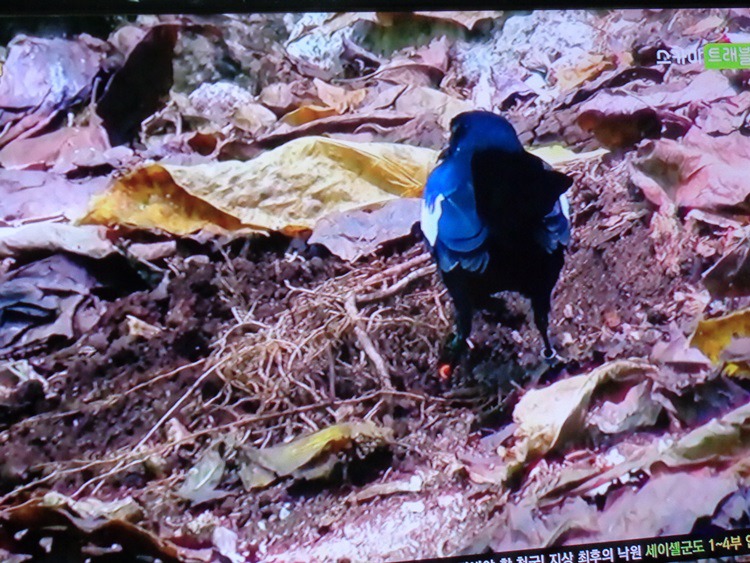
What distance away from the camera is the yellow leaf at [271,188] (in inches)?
54.7

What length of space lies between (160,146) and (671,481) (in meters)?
1.03

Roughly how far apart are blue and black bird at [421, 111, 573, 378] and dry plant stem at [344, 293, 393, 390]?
0.10 meters

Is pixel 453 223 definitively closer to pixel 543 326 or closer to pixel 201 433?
pixel 543 326

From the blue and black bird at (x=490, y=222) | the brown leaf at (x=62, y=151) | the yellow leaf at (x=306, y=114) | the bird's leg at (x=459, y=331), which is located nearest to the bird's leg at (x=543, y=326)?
the blue and black bird at (x=490, y=222)

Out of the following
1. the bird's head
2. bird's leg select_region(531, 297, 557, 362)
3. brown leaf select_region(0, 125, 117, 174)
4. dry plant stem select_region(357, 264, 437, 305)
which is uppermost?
brown leaf select_region(0, 125, 117, 174)

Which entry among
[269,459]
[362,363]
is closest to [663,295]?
[362,363]

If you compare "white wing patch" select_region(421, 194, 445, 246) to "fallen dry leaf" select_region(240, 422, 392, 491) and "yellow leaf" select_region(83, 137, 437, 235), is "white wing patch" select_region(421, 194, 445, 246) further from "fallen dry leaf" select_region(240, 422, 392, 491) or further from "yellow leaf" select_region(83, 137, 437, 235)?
"fallen dry leaf" select_region(240, 422, 392, 491)

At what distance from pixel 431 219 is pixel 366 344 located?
237 millimetres

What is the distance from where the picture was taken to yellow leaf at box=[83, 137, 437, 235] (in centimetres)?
139

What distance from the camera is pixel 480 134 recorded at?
1.46 meters

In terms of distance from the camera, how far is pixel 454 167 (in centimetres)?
145

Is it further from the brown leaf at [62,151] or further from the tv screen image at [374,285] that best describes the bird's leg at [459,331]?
the brown leaf at [62,151]

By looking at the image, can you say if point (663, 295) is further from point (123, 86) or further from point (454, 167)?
point (123, 86)
